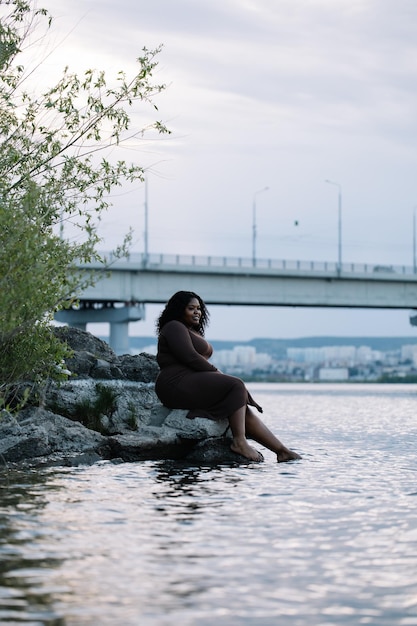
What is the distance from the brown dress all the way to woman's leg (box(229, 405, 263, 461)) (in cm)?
8

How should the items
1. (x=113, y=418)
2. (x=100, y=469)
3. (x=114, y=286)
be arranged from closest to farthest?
(x=100, y=469) < (x=113, y=418) < (x=114, y=286)

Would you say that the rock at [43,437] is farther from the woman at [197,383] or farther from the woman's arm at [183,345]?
the woman's arm at [183,345]

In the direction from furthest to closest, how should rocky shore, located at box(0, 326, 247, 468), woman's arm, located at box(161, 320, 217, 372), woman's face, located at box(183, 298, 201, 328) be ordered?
woman's face, located at box(183, 298, 201, 328)
rocky shore, located at box(0, 326, 247, 468)
woman's arm, located at box(161, 320, 217, 372)

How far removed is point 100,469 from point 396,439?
345 inches

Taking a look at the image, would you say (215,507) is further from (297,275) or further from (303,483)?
(297,275)

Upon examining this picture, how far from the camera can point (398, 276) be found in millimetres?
63906

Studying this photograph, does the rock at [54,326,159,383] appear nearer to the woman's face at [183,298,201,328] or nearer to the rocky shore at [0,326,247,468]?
the rocky shore at [0,326,247,468]

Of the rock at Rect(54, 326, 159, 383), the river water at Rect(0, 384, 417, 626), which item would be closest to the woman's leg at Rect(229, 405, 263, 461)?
the river water at Rect(0, 384, 417, 626)

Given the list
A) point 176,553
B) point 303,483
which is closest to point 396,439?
point 303,483

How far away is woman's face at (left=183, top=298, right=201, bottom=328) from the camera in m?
13.1

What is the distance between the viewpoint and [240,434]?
12828mm

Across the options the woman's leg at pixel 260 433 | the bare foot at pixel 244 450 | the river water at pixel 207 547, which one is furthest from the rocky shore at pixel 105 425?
the river water at pixel 207 547

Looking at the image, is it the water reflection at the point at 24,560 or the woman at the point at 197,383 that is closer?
the water reflection at the point at 24,560

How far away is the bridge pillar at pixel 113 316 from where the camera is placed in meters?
60.3
